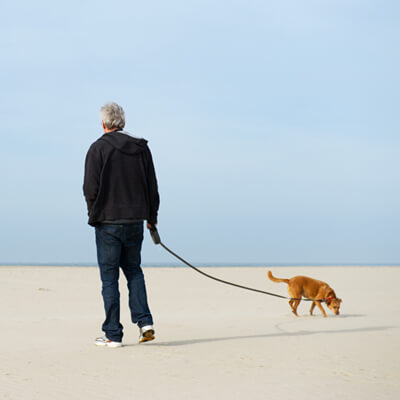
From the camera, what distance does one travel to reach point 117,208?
4.94 meters

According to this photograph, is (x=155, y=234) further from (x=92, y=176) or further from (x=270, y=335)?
(x=270, y=335)

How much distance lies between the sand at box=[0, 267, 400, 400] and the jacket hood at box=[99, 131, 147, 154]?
66.7 inches

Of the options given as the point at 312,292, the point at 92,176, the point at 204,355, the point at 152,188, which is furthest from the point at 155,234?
the point at 312,292

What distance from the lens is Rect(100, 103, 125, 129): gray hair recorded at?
5.17 metres

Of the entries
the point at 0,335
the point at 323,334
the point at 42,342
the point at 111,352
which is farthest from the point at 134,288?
the point at 323,334

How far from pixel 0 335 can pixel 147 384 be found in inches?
108

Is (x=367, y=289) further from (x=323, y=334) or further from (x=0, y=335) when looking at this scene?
(x=0, y=335)

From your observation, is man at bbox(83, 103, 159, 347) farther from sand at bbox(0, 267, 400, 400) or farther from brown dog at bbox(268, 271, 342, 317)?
brown dog at bbox(268, 271, 342, 317)

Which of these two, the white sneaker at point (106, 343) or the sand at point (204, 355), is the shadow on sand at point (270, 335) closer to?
the sand at point (204, 355)

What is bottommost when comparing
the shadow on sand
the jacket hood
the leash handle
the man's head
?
the shadow on sand

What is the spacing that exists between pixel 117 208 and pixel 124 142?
0.59 meters

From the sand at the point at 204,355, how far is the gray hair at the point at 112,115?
1.95 meters

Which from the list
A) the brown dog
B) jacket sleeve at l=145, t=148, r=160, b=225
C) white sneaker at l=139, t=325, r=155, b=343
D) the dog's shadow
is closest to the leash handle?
jacket sleeve at l=145, t=148, r=160, b=225

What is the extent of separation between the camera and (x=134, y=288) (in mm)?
5129
